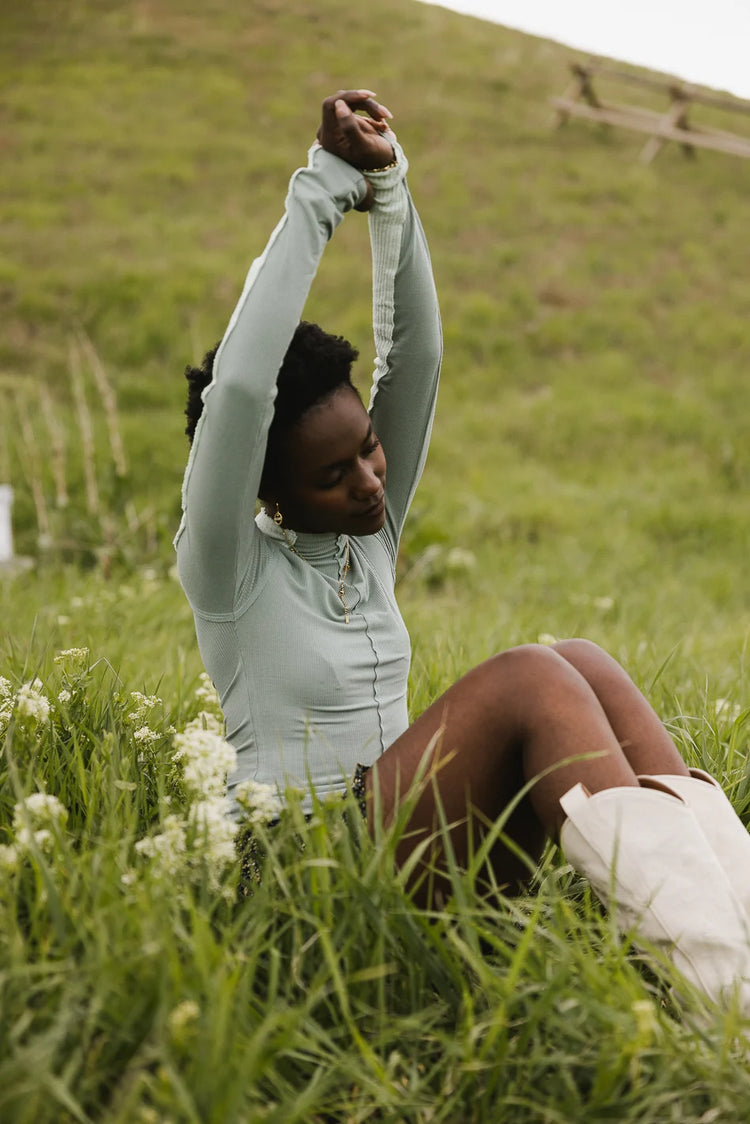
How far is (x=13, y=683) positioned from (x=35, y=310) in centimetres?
661

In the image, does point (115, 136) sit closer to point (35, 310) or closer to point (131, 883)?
point (35, 310)

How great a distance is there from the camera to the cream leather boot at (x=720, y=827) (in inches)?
67.9

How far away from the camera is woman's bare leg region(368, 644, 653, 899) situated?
1690mm

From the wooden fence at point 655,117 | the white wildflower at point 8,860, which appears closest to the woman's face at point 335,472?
the white wildflower at point 8,860

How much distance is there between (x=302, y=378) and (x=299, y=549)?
32 cm

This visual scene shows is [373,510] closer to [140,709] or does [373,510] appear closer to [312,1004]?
[140,709]

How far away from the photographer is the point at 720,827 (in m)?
1.75

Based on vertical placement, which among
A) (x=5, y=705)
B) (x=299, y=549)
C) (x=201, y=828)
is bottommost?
(x=5, y=705)

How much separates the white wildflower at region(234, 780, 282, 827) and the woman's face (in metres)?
0.48

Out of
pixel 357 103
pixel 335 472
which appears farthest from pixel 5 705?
pixel 357 103

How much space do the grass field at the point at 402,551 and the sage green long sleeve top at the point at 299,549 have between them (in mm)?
170

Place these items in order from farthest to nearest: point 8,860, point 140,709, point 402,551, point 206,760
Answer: point 402,551 → point 140,709 → point 206,760 → point 8,860

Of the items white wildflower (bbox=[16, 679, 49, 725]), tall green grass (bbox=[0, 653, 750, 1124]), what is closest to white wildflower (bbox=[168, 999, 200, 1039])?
tall green grass (bbox=[0, 653, 750, 1124])

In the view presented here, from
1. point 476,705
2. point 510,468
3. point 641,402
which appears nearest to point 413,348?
point 476,705
